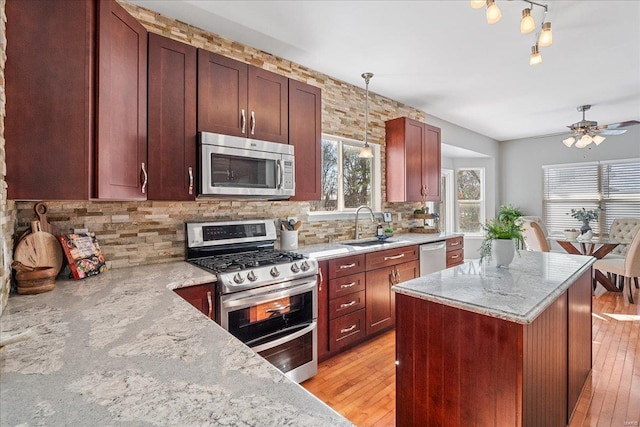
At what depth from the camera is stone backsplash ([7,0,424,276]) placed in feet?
6.40

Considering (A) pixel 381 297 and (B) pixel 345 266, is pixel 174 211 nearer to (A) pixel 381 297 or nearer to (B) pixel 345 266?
(B) pixel 345 266

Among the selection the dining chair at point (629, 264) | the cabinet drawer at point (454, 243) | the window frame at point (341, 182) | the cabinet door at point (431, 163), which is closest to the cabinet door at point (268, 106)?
the window frame at point (341, 182)

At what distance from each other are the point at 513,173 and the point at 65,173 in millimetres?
7269

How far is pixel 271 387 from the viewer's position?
2.45ft

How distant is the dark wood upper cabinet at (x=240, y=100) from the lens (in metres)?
2.21

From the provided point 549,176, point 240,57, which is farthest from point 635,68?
point 240,57

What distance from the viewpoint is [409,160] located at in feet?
12.9

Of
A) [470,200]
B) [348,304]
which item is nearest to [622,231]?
[470,200]

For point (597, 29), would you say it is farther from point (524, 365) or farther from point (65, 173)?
point (65, 173)

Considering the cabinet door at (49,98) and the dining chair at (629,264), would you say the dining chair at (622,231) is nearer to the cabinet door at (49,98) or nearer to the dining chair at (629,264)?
the dining chair at (629,264)

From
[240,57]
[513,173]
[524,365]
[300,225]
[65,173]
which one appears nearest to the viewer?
[524,365]

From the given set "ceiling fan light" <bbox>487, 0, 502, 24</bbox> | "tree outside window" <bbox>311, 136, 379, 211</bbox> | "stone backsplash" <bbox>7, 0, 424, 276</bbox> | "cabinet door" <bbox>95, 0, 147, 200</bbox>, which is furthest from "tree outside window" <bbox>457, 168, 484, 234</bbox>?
"cabinet door" <bbox>95, 0, 147, 200</bbox>

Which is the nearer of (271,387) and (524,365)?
(271,387)

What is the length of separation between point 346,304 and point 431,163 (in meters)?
2.44
